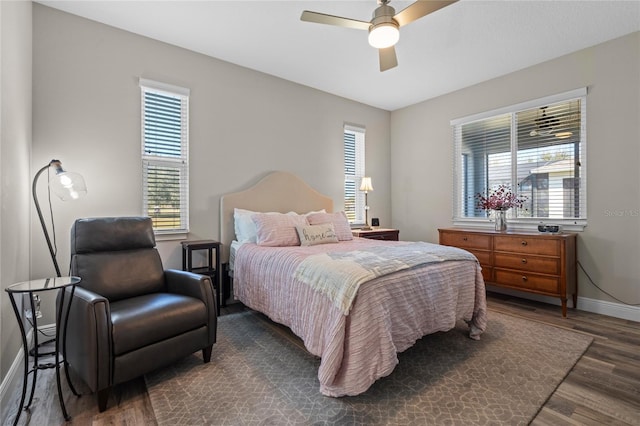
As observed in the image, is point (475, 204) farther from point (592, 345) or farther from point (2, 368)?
point (2, 368)

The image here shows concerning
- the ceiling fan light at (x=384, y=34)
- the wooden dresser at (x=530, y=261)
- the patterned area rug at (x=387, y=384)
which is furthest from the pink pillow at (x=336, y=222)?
the ceiling fan light at (x=384, y=34)

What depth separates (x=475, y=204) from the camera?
179 inches

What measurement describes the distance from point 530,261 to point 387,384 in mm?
2451

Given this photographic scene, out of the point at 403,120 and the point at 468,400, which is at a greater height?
the point at 403,120

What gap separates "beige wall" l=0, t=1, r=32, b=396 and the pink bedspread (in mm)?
1659

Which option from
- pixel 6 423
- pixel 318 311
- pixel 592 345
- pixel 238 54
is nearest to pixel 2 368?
pixel 6 423

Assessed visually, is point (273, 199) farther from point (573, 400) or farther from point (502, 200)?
point (573, 400)

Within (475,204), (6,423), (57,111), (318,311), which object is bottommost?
(6,423)

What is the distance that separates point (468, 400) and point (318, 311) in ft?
3.36

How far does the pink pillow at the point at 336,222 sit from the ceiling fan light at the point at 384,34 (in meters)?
2.01

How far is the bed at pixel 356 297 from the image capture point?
1.84 m

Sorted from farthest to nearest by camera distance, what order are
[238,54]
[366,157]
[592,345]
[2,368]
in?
[366,157]
[238,54]
[592,345]
[2,368]

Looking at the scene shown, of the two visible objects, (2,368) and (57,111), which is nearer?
(2,368)

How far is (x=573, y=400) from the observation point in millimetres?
1857
